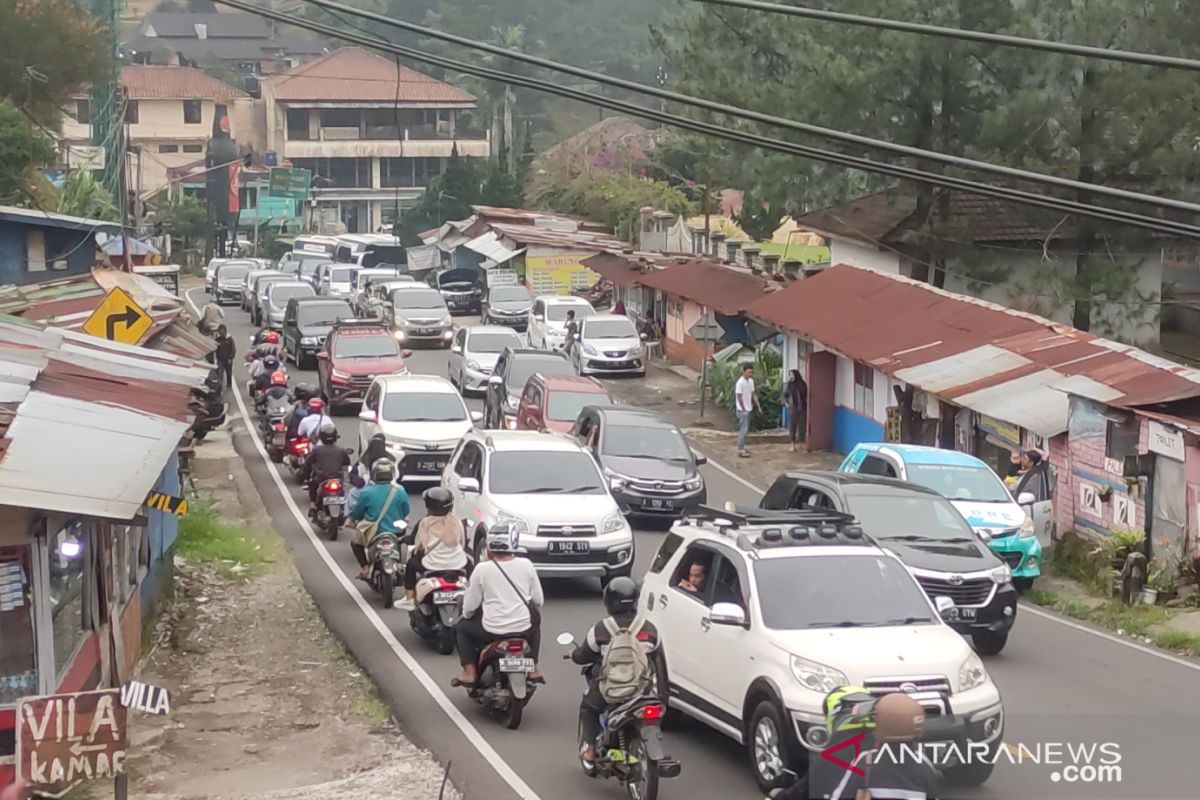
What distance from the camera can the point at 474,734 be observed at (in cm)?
1285

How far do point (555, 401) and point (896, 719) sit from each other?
19.9 metres

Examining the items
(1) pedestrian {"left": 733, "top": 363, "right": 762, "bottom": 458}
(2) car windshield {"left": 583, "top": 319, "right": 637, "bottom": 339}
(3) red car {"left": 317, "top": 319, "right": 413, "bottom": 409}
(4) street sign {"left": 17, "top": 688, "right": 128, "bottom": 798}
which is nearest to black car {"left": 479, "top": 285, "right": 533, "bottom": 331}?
(2) car windshield {"left": 583, "top": 319, "right": 637, "bottom": 339}

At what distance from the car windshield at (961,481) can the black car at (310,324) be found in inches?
1001

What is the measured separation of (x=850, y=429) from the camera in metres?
32.8

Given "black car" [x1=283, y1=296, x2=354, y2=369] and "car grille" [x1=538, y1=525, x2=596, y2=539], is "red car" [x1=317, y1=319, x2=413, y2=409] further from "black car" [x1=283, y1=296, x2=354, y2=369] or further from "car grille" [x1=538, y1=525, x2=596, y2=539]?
"car grille" [x1=538, y1=525, x2=596, y2=539]

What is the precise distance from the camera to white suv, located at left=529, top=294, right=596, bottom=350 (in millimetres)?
45750

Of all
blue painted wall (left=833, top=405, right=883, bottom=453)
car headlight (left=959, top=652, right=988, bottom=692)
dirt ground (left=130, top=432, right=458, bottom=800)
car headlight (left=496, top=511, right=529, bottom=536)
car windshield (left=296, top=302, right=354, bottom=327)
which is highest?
car windshield (left=296, top=302, right=354, bottom=327)

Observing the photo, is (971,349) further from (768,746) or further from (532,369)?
(768,746)

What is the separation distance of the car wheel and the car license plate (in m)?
6.89

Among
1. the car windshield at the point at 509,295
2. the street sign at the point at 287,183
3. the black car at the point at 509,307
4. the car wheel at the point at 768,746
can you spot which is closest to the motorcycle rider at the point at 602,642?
the car wheel at the point at 768,746

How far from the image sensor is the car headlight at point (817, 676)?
10453 millimetres

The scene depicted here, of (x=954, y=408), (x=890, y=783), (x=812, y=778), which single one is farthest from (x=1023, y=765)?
(x=954, y=408)

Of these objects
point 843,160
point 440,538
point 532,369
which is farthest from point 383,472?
point 532,369

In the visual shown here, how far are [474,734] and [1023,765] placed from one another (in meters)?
4.17
